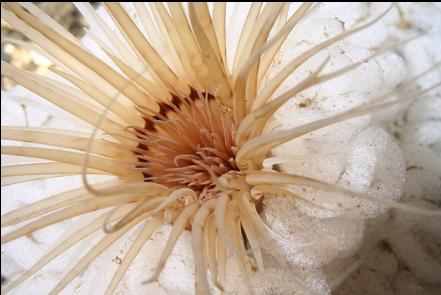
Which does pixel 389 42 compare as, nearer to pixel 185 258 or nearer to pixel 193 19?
pixel 193 19

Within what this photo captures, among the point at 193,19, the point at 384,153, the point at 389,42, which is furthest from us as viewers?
the point at 389,42

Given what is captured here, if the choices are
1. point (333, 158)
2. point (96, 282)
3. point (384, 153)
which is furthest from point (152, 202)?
point (384, 153)

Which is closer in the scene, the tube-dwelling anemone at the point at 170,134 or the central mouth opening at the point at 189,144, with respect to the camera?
the tube-dwelling anemone at the point at 170,134

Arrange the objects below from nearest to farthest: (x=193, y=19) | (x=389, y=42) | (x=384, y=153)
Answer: (x=193, y=19)
(x=384, y=153)
(x=389, y=42)

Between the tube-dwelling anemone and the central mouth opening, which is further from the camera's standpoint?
the central mouth opening
